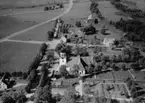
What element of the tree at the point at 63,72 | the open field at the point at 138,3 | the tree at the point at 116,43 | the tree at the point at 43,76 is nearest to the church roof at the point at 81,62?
the tree at the point at 63,72

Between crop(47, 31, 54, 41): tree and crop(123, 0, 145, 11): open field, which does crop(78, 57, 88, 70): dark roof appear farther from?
crop(123, 0, 145, 11): open field

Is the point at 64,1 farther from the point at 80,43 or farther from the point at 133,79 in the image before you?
the point at 133,79

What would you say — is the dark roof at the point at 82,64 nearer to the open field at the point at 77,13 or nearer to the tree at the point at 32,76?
the tree at the point at 32,76

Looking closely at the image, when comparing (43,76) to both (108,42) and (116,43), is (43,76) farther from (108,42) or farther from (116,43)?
(116,43)

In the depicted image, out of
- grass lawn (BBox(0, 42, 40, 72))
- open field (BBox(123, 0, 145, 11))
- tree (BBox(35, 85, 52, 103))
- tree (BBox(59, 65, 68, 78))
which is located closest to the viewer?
tree (BBox(35, 85, 52, 103))

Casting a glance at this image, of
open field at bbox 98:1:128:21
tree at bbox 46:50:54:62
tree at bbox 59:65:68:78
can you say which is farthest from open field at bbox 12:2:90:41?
tree at bbox 59:65:68:78

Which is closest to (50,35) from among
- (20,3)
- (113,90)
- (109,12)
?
(113,90)
